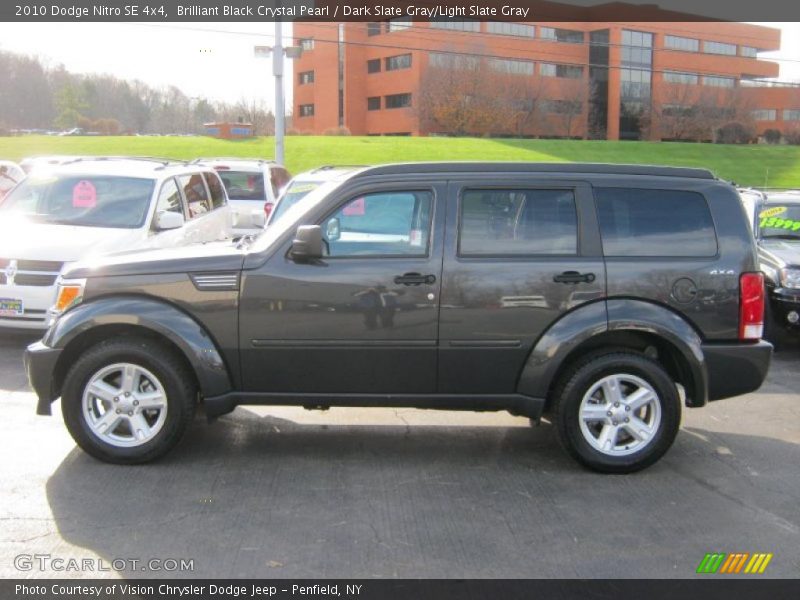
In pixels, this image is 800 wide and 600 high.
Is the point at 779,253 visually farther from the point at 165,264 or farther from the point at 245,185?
the point at 245,185

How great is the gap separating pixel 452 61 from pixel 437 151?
20.0 meters

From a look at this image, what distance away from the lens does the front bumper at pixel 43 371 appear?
17.4 ft

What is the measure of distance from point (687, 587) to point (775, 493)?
5.12 ft

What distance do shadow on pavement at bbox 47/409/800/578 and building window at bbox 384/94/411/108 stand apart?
71949mm

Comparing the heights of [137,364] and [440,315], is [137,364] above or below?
below

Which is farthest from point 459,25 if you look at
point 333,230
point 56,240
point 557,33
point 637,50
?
point 333,230

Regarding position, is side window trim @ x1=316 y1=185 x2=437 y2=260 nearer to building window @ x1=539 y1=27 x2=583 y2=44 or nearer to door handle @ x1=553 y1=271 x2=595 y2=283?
door handle @ x1=553 y1=271 x2=595 y2=283

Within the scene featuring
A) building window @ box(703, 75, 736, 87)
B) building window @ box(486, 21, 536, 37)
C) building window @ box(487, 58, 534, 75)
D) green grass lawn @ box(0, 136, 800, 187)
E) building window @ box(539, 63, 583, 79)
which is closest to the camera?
green grass lawn @ box(0, 136, 800, 187)

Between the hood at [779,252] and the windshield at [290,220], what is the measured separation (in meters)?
5.80

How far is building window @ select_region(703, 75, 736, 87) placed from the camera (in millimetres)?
78312

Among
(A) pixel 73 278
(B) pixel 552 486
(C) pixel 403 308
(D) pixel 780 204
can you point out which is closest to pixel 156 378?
(A) pixel 73 278

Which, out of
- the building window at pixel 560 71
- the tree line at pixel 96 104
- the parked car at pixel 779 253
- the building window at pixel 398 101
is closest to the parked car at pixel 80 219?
the parked car at pixel 779 253

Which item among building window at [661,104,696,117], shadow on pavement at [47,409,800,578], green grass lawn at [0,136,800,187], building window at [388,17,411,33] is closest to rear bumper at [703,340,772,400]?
shadow on pavement at [47,409,800,578]

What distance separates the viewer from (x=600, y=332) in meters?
5.29
